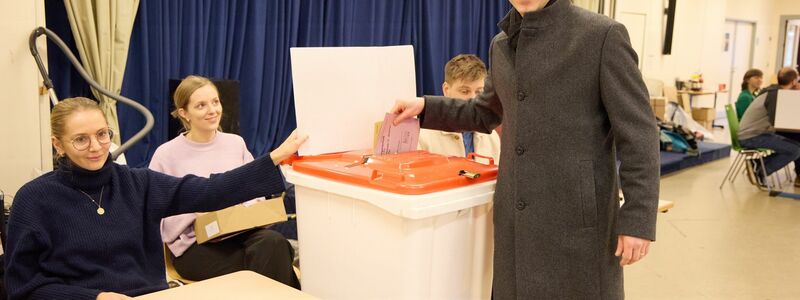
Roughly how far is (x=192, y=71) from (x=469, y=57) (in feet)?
9.02

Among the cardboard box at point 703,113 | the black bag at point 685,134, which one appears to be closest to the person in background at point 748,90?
the black bag at point 685,134

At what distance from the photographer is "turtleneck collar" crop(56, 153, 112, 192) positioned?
181cm

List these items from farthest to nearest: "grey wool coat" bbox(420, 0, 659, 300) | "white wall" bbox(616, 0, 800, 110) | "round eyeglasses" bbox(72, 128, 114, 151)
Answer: "white wall" bbox(616, 0, 800, 110) < "round eyeglasses" bbox(72, 128, 114, 151) < "grey wool coat" bbox(420, 0, 659, 300)

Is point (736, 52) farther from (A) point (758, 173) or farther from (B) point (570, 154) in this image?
(B) point (570, 154)

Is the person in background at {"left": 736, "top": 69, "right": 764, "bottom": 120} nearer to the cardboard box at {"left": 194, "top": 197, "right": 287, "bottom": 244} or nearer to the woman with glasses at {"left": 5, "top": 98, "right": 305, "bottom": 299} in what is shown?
the cardboard box at {"left": 194, "top": 197, "right": 287, "bottom": 244}

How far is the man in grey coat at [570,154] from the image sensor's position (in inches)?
61.6

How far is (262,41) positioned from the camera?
530 centimetres

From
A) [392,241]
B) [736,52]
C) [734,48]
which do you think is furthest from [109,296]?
[736,52]

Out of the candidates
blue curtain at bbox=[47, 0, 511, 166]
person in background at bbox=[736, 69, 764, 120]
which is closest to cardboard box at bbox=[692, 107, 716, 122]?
person in background at bbox=[736, 69, 764, 120]

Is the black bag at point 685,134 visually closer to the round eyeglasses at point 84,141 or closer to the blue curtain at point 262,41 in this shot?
the blue curtain at point 262,41

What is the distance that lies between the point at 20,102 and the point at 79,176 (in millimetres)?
1841

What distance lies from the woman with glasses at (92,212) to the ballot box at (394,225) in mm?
A: 148

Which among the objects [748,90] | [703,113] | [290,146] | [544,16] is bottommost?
[703,113]

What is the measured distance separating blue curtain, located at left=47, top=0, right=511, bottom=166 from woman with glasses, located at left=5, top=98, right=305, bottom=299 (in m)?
2.66
